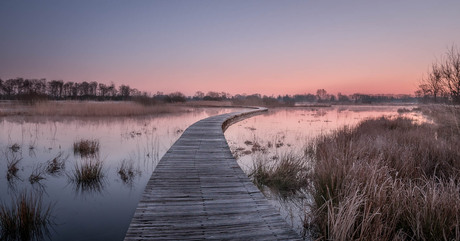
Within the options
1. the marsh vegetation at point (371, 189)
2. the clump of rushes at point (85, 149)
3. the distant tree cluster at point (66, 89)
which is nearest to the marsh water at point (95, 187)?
the clump of rushes at point (85, 149)

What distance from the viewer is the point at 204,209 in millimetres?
2883

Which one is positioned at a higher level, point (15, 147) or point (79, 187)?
point (15, 147)

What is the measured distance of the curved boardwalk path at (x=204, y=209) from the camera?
7.68 feet

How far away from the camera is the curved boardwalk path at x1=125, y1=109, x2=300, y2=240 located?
7.68 ft

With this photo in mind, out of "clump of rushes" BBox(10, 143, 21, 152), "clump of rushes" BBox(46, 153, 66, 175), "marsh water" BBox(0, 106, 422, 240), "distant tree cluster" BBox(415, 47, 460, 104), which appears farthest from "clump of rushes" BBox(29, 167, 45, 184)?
"distant tree cluster" BBox(415, 47, 460, 104)

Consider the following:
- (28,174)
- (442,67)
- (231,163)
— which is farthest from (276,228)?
(442,67)

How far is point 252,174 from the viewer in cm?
568

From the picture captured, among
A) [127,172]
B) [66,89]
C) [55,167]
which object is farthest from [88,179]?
[66,89]

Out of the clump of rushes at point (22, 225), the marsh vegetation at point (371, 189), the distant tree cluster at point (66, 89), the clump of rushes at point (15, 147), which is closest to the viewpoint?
the marsh vegetation at point (371, 189)

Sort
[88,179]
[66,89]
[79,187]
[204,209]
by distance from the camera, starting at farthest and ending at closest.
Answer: [66,89] → [88,179] → [79,187] → [204,209]

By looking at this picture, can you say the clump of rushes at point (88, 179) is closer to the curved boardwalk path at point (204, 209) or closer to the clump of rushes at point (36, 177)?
the clump of rushes at point (36, 177)

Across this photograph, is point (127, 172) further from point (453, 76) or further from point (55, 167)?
point (453, 76)

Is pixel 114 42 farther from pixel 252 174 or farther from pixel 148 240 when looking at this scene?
pixel 148 240

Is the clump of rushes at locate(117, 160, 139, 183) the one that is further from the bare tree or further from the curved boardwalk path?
the bare tree
